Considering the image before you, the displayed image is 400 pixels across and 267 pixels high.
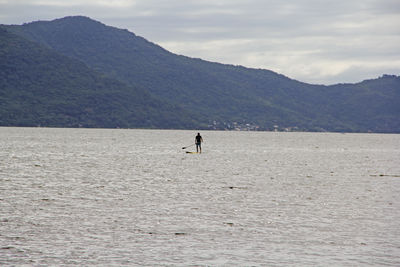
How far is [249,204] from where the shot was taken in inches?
1409

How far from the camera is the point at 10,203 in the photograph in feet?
110

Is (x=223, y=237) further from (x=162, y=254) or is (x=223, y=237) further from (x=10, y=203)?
(x=10, y=203)

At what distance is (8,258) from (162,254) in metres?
5.23

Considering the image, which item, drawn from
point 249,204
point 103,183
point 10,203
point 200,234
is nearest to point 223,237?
point 200,234

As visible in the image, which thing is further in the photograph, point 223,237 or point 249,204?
point 249,204

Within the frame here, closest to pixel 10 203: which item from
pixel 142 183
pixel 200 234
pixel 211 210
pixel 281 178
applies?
pixel 211 210

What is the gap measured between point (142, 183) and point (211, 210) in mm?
17149

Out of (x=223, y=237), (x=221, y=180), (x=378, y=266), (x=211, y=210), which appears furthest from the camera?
(x=221, y=180)

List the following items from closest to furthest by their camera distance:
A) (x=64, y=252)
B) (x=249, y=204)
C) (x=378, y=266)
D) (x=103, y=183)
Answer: (x=378, y=266) → (x=64, y=252) → (x=249, y=204) → (x=103, y=183)

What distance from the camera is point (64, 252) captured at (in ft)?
69.9

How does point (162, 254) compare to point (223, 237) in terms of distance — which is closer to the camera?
point (162, 254)

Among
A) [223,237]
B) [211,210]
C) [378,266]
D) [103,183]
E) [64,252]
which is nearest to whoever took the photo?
[378,266]

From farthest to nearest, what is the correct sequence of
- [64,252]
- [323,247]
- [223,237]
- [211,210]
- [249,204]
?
[249,204] < [211,210] < [223,237] < [323,247] < [64,252]

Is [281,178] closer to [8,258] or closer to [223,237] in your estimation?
[223,237]
